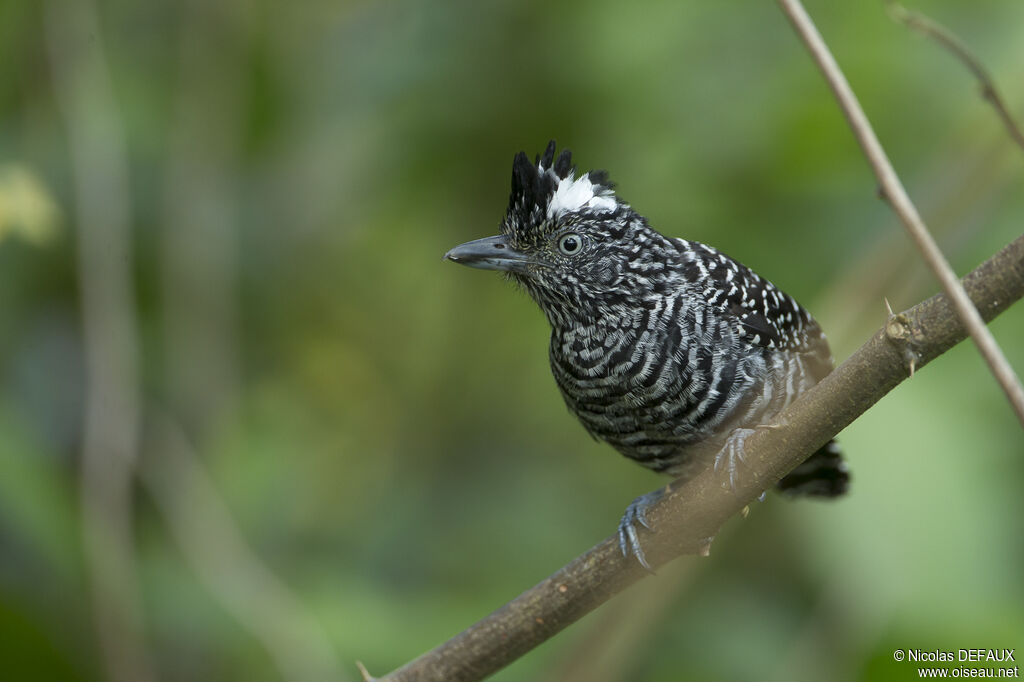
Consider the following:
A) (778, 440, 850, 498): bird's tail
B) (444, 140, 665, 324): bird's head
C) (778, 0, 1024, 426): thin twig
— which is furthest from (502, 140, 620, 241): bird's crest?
(778, 0, 1024, 426): thin twig

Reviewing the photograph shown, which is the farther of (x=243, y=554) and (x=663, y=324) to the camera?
(x=243, y=554)

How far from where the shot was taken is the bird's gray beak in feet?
9.93

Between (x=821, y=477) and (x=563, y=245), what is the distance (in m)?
1.13

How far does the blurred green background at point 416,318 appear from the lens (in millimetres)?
3156

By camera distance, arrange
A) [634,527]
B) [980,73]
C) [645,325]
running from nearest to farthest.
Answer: [980,73]
[634,527]
[645,325]

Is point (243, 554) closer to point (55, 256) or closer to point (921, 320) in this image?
point (55, 256)

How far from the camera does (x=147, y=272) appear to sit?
4.35 m

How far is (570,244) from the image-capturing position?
10.4 feet

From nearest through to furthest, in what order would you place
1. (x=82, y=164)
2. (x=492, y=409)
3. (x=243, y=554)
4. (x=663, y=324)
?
1. (x=663, y=324)
2. (x=243, y=554)
3. (x=82, y=164)
4. (x=492, y=409)

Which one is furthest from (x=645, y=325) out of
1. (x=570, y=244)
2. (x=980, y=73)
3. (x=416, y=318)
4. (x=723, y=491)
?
(x=416, y=318)

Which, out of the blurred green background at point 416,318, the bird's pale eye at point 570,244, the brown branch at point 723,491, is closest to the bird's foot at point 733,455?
the brown branch at point 723,491

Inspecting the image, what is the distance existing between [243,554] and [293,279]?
1.42m

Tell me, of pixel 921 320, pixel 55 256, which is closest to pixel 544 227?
pixel 921 320

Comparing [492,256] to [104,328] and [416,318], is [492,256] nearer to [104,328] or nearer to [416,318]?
[104,328]
